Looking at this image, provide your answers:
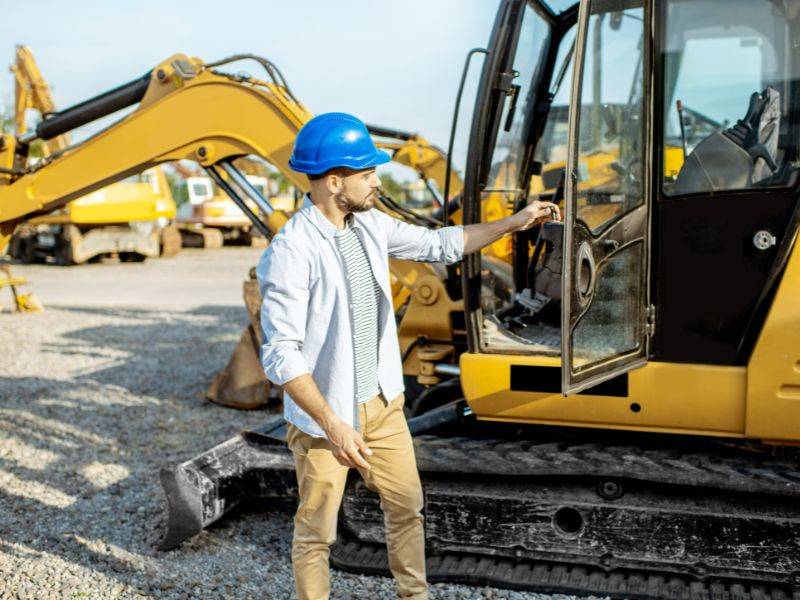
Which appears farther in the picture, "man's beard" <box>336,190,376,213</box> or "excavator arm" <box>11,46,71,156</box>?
"excavator arm" <box>11,46,71,156</box>

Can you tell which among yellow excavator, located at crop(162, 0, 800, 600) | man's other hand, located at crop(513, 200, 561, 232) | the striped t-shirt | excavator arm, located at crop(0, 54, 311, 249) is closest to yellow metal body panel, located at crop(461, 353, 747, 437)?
yellow excavator, located at crop(162, 0, 800, 600)

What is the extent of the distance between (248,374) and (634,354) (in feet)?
13.3

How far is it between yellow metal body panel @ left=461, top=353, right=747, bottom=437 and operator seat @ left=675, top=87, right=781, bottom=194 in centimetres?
72

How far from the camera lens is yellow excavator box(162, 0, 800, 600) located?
340 centimetres

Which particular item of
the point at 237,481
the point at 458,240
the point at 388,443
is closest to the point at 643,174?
the point at 458,240

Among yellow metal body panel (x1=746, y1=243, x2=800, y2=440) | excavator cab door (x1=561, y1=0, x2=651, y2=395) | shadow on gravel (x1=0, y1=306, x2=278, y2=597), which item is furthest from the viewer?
shadow on gravel (x1=0, y1=306, x2=278, y2=597)

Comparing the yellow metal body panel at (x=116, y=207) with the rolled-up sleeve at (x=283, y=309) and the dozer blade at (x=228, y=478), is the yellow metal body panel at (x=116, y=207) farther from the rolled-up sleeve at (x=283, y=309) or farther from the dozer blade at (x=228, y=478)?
the rolled-up sleeve at (x=283, y=309)

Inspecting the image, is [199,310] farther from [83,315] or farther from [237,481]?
[237,481]

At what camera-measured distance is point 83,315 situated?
12500mm

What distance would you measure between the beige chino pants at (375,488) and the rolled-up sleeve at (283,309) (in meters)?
0.35

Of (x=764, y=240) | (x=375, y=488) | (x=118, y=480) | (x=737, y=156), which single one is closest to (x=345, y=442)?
(x=375, y=488)

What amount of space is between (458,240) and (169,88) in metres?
2.68

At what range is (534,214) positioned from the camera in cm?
345

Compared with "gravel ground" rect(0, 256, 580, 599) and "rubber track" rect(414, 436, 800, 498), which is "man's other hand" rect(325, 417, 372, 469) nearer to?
"rubber track" rect(414, 436, 800, 498)
